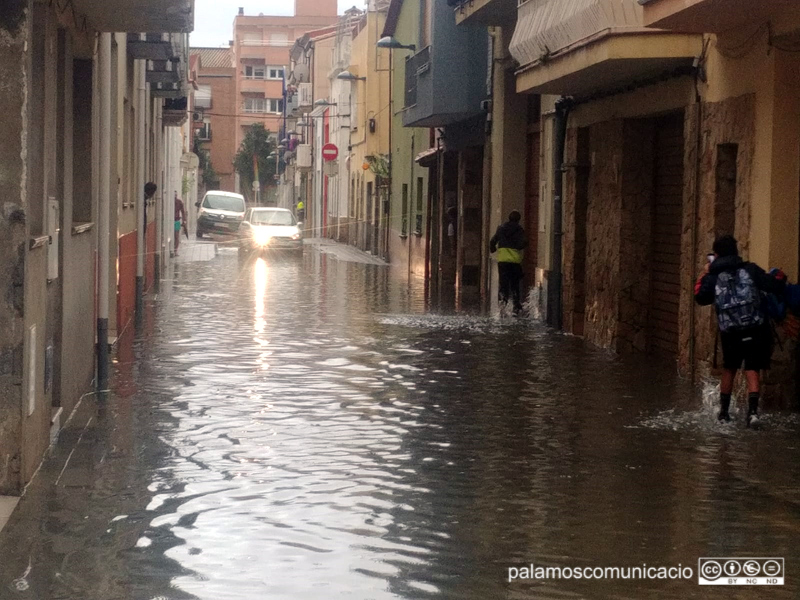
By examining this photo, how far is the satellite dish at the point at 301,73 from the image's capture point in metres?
82.2

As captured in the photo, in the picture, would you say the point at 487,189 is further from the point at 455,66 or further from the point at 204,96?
the point at 204,96

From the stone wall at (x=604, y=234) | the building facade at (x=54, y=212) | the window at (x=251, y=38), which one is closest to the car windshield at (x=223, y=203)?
the stone wall at (x=604, y=234)

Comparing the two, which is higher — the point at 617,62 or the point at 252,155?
the point at 252,155

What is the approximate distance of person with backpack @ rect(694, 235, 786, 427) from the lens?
10.4m

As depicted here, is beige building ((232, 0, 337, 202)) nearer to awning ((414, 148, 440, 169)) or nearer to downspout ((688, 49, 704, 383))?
awning ((414, 148, 440, 169))

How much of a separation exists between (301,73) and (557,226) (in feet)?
222

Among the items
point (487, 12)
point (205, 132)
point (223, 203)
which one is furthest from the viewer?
point (205, 132)

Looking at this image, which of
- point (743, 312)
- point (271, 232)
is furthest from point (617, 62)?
point (271, 232)

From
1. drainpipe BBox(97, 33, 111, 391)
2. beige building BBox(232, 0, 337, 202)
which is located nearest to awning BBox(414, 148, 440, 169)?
drainpipe BBox(97, 33, 111, 391)

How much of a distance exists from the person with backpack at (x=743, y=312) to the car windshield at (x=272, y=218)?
37436mm

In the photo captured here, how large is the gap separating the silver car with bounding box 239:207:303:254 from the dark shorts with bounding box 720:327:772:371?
34.9 m

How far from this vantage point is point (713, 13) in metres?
11.6

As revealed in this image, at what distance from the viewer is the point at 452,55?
25.2 meters

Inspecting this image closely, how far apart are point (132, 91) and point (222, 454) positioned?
A: 13085mm
